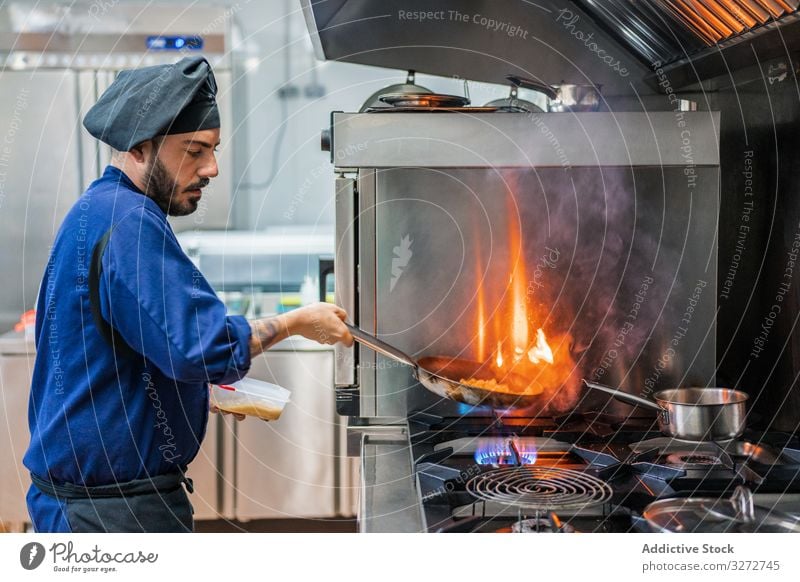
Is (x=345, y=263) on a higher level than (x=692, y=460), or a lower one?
higher

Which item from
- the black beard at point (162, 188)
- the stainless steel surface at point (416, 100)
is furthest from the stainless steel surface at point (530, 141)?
the black beard at point (162, 188)

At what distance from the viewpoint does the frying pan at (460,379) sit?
98cm

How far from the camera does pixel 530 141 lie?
1.03 meters

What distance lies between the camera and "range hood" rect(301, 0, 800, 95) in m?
0.97

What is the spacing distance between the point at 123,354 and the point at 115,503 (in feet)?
0.50

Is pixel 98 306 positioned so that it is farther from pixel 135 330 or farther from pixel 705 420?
pixel 705 420

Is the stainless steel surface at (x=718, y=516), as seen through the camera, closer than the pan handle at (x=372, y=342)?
Yes

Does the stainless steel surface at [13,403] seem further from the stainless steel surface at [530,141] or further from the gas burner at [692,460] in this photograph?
the gas burner at [692,460]

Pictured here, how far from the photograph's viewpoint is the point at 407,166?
1007 mm

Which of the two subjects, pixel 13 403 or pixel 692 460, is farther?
pixel 13 403

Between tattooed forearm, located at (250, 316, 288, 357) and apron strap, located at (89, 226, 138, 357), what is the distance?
0.12m

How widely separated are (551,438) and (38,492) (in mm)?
554

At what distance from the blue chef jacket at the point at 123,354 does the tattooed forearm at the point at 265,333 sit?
0.05ft

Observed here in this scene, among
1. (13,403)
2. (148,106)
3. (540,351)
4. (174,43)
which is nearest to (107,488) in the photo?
(148,106)
